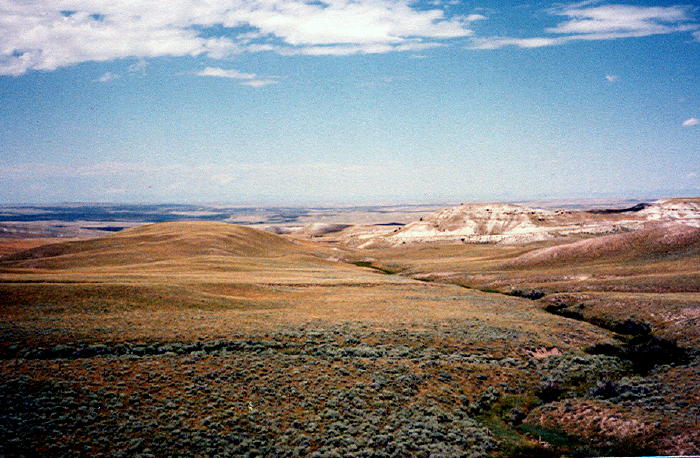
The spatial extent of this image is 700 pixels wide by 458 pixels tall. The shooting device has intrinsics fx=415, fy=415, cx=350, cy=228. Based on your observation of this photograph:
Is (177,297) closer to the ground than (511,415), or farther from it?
farther from it

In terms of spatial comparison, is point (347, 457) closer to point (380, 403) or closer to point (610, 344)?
point (380, 403)

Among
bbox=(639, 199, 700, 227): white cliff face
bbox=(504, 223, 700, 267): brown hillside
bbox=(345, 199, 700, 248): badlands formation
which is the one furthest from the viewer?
bbox=(639, 199, 700, 227): white cliff face

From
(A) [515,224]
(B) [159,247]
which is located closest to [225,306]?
(B) [159,247]

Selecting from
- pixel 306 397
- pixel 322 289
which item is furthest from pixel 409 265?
pixel 306 397

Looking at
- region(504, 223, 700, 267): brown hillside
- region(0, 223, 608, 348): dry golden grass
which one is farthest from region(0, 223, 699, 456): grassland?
region(504, 223, 700, 267): brown hillside

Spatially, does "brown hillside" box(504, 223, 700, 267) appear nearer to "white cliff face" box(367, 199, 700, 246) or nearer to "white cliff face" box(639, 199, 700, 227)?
"white cliff face" box(367, 199, 700, 246)

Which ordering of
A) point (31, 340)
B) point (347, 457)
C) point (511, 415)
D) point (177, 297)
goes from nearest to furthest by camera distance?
point (347, 457) < point (511, 415) < point (31, 340) < point (177, 297)

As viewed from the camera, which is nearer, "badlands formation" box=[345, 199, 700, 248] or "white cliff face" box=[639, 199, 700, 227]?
"badlands formation" box=[345, 199, 700, 248]
